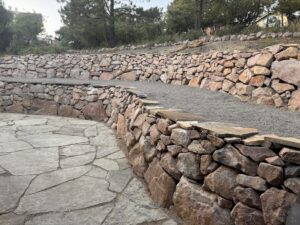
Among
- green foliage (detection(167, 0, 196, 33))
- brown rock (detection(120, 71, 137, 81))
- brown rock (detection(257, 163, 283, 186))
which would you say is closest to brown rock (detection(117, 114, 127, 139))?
brown rock (detection(257, 163, 283, 186))

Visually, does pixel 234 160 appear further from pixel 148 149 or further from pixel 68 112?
pixel 68 112

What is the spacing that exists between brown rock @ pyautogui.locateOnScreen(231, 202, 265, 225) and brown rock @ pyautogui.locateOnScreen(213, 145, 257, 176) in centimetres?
25

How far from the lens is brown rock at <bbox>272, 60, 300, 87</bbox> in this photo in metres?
4.21

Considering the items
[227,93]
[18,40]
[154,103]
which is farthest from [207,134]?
[18,40]

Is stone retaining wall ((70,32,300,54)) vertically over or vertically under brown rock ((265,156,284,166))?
over

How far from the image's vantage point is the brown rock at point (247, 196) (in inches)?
80.9

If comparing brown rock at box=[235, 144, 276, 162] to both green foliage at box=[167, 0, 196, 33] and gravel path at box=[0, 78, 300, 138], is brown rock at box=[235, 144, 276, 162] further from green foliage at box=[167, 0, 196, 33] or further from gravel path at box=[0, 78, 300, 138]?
green foliage at box=[167, 0, 196, 33]

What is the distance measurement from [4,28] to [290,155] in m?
14.0

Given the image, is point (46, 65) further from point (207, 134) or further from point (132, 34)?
point (207, 134)

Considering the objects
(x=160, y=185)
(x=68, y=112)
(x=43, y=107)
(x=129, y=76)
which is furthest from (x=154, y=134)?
(x=129, y=76)

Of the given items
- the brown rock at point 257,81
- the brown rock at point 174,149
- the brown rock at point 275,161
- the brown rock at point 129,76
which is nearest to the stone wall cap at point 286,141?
the brown rock at point 275,161

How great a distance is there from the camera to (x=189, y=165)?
2.64m

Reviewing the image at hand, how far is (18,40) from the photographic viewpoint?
1392 cm

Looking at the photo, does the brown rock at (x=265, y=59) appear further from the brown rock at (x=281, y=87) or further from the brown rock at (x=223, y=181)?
the brown rock at (x=223, y=181)
